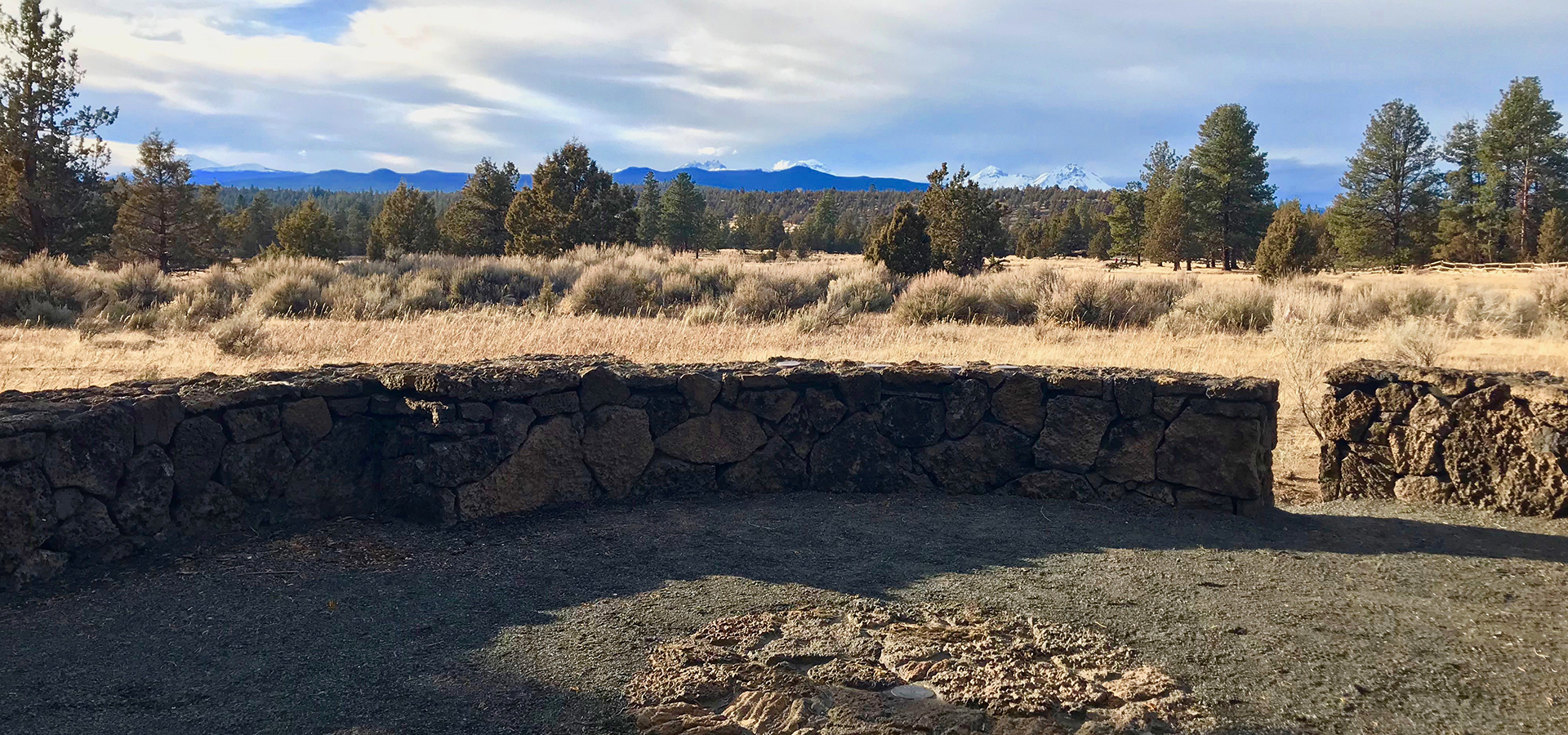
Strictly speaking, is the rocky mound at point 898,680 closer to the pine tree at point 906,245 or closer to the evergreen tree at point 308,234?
the pine tree at point 906,245

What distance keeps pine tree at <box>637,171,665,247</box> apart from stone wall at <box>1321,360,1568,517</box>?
49.3m

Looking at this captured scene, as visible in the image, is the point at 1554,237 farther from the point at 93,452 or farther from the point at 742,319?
the point at 93,452

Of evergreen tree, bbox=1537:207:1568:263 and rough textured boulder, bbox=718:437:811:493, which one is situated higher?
evergreen tree, bbox=1537:207:1568:263

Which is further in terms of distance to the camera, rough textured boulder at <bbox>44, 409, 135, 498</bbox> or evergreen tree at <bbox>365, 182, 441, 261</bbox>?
evergreen tree at <bbox>365, 182, 441, 261</bbox>

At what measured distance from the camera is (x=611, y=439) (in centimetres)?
570

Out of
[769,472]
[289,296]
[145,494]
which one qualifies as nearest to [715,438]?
[769,472]

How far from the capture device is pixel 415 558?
4.64 meters

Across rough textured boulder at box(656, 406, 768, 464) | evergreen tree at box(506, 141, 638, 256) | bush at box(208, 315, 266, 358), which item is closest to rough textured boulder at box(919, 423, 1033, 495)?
rough textured boulder at box(656, 406, 768, 464)

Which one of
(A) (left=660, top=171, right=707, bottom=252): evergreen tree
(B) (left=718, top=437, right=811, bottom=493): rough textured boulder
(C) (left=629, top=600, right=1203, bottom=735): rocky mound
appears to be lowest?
(C) (left=629, top=600, right=1203, bottom=735): rocky mound

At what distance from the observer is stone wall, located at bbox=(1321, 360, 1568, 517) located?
5457mm

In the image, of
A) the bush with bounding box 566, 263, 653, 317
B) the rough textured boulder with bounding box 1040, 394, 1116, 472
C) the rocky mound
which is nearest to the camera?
the rocky mound

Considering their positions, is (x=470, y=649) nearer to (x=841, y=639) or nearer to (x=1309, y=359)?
(x=841, y=639)

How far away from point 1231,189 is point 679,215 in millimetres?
28759

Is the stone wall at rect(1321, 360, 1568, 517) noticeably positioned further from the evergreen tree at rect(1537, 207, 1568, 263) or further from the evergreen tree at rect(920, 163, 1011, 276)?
the evergreen tree at rect(1537, 207, 1568, 263)
